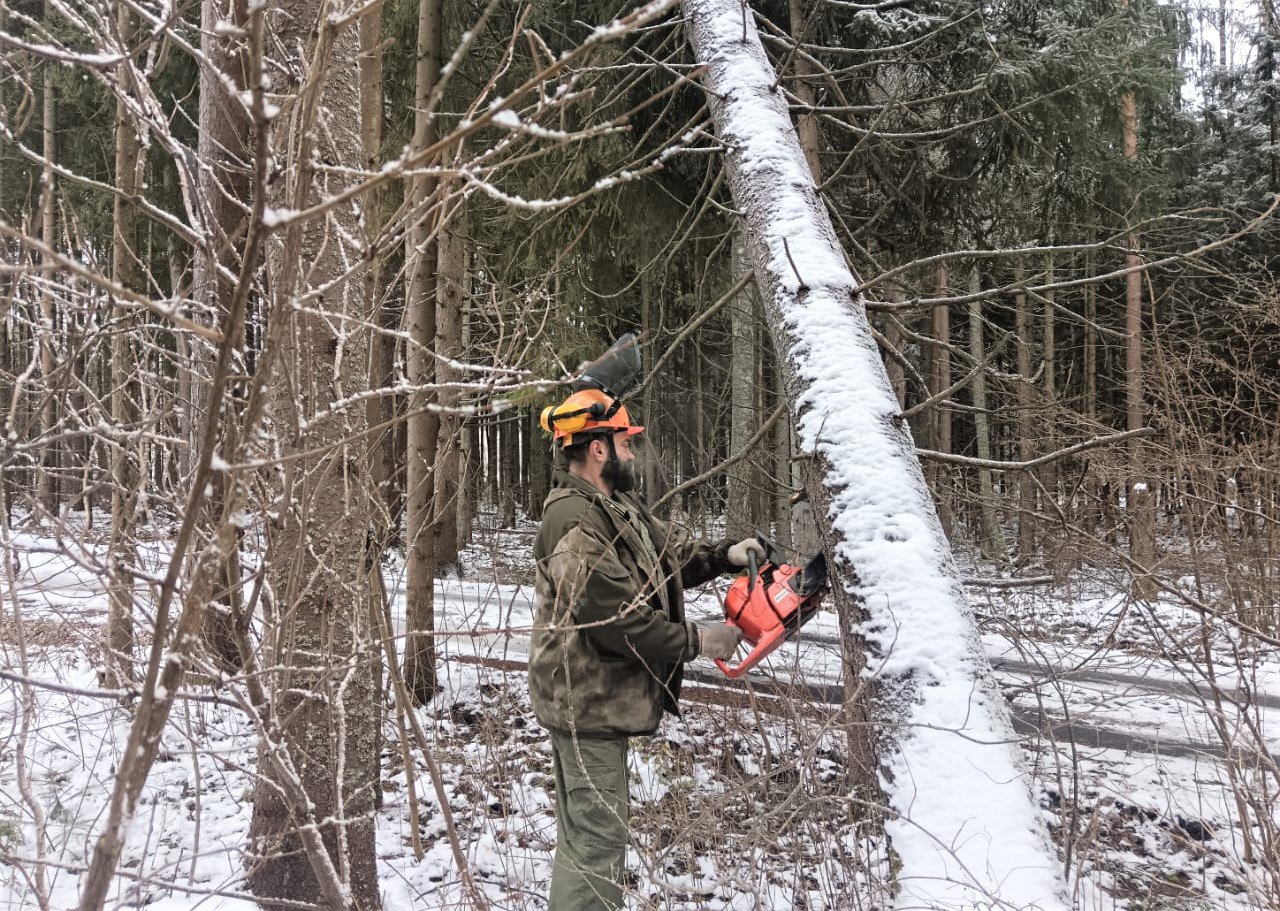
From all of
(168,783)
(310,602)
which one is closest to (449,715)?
(168,783)

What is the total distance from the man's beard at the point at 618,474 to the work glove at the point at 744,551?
48cm

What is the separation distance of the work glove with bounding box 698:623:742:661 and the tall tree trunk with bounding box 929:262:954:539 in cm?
111

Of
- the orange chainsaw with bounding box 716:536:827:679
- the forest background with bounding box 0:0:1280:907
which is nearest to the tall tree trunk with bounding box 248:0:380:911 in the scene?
the forest background with bounding box 0:0:1280:907

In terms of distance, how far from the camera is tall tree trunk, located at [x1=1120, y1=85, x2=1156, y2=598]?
20.8 ft

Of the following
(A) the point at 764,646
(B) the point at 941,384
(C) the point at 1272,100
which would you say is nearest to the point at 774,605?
(A) the point at 764,646

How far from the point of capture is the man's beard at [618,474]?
9.81ft

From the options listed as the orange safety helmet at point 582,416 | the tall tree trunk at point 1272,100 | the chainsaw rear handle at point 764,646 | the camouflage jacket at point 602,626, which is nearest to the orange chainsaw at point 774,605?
the chainsaw rear handle at point 764,646

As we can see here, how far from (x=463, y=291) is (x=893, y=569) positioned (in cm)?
442

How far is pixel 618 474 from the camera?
3012 millimetres

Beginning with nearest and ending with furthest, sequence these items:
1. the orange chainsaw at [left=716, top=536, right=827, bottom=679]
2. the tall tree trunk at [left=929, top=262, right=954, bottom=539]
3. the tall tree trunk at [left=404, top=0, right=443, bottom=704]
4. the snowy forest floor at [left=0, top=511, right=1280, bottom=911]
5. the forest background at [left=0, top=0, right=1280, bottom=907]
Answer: the forest background at [left=0, top=0, right=1280, bottom=907], the snowy forest floor at [left=0, top=511, right=1280, bottom=911], the orange chainsaw at [left=716, top=536, right=827, bottom=679], the tall tree trunk at [left=404, top=0, right=443, bottom=704], the tall tree trunk at [left=929, top=262, right=954, bottom=539]

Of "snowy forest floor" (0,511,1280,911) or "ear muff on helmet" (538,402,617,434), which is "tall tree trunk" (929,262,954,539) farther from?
"snowy forest floor" (0,511,1280,911)

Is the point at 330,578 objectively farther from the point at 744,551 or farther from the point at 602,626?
the point at 744,551

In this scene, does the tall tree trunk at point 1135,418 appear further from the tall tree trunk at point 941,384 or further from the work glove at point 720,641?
the work glove at point 720,641

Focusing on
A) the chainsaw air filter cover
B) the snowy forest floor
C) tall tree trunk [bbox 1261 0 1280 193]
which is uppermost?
tall tree trunk [bbox 1261 0 1280 193]
